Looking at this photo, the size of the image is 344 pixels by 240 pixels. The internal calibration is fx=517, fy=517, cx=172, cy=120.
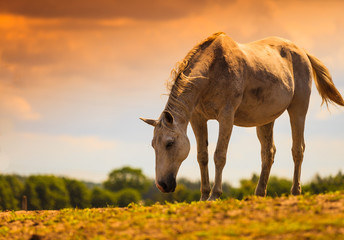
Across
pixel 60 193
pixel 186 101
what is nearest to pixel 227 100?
pixel 186 101

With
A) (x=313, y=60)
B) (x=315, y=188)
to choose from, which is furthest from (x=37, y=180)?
(x=313, y=60)

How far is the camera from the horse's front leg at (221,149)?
11656mm

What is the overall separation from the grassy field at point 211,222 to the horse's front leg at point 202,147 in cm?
227

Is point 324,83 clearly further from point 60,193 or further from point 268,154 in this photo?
point 60,193

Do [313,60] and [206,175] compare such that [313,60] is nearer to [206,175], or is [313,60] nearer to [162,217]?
[206,175]

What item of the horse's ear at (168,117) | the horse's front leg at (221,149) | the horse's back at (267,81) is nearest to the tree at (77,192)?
the horse's back at (267,81)

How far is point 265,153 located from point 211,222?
631 cm

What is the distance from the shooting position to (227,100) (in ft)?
38.8

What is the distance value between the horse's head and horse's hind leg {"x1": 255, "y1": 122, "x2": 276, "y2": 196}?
3683mm

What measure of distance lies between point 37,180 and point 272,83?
9264 cm

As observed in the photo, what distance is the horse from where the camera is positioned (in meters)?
11.3

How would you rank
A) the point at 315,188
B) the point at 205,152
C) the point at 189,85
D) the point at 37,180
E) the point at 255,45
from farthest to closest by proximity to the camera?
the point at 37,180 < the point at 315,188 < the point at 255,45 < the point at 205,152 < the point at 189,85

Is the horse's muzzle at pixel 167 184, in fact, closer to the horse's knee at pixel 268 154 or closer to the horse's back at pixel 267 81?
the horse's back at pixel 267 81

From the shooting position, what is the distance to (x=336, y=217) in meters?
7.84
